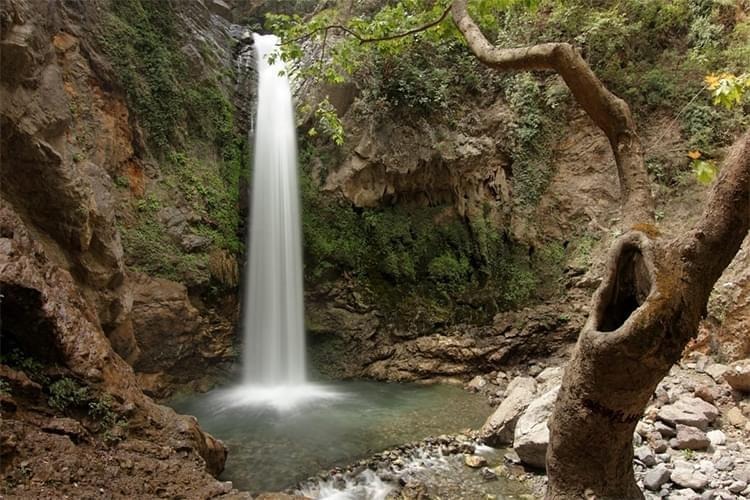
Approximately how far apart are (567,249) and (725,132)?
12.3 ft

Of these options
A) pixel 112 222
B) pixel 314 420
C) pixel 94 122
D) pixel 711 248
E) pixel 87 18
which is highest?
pixel 87 18

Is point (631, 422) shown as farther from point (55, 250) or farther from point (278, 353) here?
point (278, 353)

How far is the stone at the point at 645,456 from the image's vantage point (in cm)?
480

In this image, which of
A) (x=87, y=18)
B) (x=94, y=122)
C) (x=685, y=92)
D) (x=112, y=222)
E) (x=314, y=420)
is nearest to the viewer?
(x=112, y=222)

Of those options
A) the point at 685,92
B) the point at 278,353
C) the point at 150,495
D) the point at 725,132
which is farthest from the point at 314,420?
the point at 685,92

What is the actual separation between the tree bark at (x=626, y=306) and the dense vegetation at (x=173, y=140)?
7.42 m

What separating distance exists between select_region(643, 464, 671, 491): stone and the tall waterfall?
7004mm

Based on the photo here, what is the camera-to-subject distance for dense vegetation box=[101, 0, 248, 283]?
841 cm

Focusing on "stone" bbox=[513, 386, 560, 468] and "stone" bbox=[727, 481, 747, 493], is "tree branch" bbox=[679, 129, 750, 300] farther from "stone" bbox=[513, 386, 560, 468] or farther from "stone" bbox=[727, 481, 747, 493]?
"stone" bbox=[727, 481, 747, 493]

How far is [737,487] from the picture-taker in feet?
13.7

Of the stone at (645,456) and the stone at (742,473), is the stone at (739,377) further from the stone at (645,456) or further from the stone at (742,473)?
the stone at (645,456)

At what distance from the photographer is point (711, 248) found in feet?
6.75

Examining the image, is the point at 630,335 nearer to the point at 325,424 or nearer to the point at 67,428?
the point at 67,428

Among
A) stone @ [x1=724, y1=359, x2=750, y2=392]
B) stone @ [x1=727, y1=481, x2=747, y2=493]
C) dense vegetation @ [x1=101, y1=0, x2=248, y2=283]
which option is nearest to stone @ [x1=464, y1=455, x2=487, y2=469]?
stone @ [x1=727, y1=481, x2=747, y2=493]
